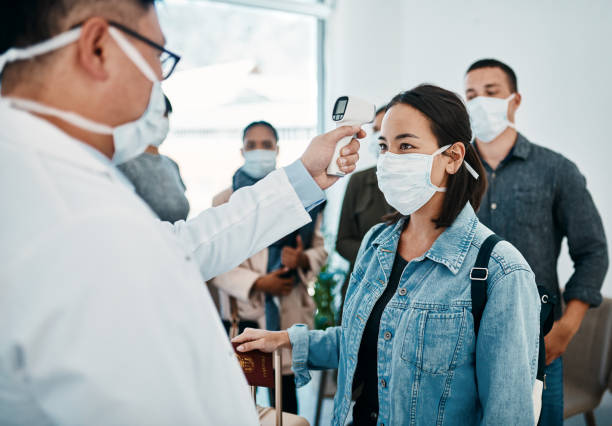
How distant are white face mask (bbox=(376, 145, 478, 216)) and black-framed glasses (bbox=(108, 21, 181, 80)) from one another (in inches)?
31.9

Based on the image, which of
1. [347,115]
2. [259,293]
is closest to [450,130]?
[347,115]

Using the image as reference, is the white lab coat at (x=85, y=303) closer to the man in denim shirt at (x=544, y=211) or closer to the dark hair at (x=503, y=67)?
the man in denim shirt at (x=544, y=211)

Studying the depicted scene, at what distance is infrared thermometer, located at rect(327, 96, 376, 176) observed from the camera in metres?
1.31

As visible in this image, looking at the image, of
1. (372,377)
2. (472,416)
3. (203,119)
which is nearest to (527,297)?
(472,416)

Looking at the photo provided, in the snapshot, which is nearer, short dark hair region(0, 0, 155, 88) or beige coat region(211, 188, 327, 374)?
short dark hair region(0, 0, 155, 88)

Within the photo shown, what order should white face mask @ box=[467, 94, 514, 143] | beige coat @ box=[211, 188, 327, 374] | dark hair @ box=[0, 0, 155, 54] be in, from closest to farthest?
dark hair @ box=[0, 0, 155, 54], white face mask @ box=[467, 94, 514, 143], beige coat @ box=[211, 188, 327, 374]

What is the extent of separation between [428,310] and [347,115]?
0.63 meters

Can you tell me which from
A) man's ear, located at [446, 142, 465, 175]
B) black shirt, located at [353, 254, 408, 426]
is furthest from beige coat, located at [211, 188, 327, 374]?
man's ear, located at [446, 142, 465, 175]

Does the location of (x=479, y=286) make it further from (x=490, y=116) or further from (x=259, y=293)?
(x=259, y=293)

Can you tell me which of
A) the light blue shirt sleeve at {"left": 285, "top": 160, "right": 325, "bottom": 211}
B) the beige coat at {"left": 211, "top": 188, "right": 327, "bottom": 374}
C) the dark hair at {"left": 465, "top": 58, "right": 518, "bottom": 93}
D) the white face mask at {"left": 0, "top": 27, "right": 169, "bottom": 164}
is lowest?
the beige coat at {"left": 211, "top": 188, "right": 327, "bottom": 374}

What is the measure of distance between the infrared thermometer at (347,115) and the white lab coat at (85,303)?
2.42 ft

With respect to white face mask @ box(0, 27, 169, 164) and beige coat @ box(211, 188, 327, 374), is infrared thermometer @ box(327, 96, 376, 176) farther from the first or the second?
beige coat @ box(211, 188, 327, 374)

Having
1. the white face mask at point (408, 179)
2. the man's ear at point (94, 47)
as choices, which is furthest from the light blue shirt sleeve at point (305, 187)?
the man's ear at point (94, 47)

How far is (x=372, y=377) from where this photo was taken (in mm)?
1346
